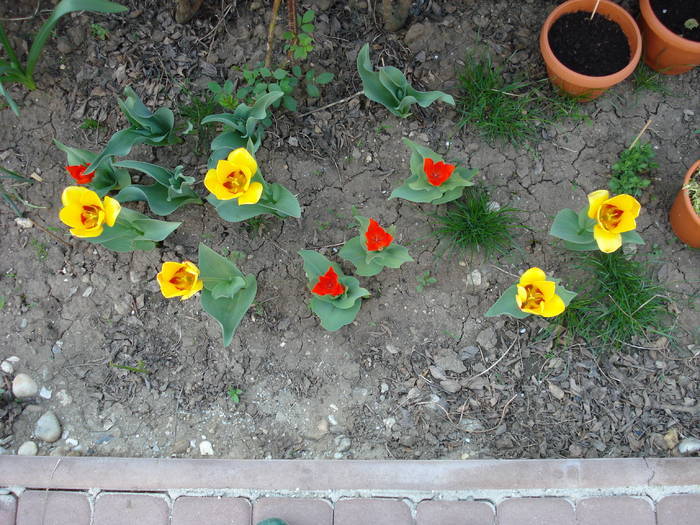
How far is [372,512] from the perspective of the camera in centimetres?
224

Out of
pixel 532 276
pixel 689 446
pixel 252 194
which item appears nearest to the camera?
pixel 532 276

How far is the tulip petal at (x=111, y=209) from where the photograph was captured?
1973 mm

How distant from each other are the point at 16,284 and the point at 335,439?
155 centimetres

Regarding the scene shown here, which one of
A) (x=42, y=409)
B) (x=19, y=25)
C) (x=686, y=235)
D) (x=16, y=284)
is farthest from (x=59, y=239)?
(x=686, y=235)

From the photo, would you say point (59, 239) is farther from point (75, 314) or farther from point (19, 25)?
point (19, 25)

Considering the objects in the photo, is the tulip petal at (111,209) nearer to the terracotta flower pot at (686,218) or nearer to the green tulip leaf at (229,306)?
the green tulip leaf at (229,306)

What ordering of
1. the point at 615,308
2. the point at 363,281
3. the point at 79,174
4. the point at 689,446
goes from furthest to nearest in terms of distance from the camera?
the point at 363,281, the point at 615,308, the point at 689,446, the point at 79,174

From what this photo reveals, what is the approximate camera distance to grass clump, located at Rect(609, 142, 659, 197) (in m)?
2.50

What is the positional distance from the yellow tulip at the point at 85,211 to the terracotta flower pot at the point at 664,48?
2.29 meters

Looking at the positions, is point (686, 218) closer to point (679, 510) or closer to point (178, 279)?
point (679, 510)

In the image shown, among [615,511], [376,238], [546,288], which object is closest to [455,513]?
[615,511]

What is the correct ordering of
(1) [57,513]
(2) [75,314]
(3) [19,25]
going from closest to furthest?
1. (1) [57,513]
2. (2) [75,314]
3. (3) [19,25]

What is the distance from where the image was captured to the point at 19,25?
269 centimetres

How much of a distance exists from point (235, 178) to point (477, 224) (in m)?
1.02
